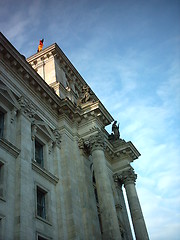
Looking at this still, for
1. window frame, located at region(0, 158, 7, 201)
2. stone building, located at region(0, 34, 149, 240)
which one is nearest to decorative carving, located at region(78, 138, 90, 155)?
stone building, located at region(0, 34, 149, 240)

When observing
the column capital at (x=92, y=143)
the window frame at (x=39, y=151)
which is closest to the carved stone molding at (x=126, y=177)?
the column capital at (x=92, y=143)

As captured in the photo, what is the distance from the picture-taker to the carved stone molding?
31062 mm

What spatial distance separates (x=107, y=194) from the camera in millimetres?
22266

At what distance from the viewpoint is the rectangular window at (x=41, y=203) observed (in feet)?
64.0

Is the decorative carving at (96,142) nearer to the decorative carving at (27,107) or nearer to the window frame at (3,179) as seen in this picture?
the decorative carving at (27,107)

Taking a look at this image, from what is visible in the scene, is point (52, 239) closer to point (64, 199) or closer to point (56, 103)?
point (64, 199)

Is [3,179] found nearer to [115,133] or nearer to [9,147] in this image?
[9,147]

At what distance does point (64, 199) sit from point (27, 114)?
6749mm

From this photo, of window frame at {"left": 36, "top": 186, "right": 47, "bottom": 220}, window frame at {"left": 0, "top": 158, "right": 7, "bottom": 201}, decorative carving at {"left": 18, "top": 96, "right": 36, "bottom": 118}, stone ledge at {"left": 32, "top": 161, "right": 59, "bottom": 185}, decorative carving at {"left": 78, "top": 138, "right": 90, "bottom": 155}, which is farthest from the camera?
decorative carving at {"left": 78, "top": 138, "right": 90, "bottom": 155}

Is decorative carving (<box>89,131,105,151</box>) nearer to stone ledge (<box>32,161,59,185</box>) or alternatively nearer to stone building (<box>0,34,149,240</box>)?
stone building (<box>0,34,149,240</box>)

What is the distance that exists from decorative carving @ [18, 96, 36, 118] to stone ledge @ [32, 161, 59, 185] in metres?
3.96

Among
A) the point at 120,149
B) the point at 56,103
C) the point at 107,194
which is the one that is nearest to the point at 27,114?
the point at 56,103

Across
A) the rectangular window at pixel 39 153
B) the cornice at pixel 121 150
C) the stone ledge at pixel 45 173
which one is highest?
the cornice at pixel 121 150

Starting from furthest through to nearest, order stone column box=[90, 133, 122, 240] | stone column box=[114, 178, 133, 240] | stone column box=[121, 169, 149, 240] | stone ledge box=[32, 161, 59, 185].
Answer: stone column box=[114, 178, 133, 240], stone column box=[121, 169, 149, 240], stone column box=[90, 133, 122, 240], stone ledge box=[32, 161, 59, 185]
